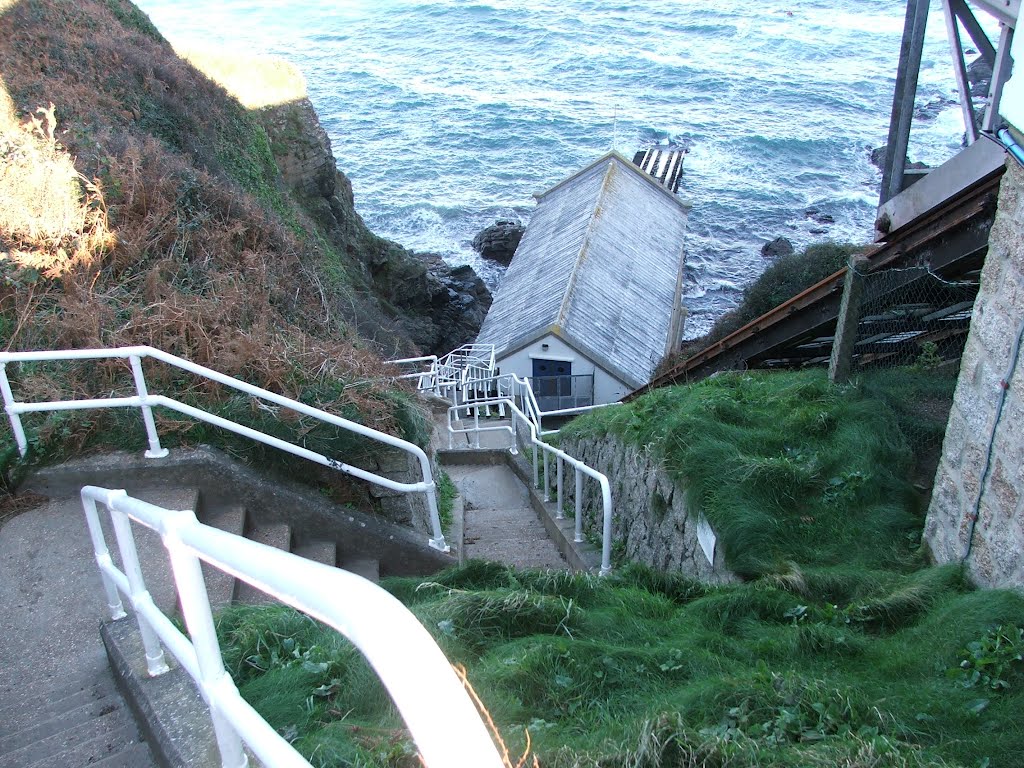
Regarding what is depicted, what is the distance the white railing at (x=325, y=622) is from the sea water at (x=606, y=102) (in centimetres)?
2897

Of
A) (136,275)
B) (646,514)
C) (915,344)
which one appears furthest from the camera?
(915,344)

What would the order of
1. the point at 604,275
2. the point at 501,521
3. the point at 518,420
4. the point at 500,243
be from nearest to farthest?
1. the point at 501,521
2. the point at 518,420
3. the point at 604,275
4. the point at 500,243

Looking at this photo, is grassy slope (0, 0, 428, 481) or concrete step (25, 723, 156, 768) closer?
concrete step (25, 723, 156, 768)

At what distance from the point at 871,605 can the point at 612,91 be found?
5440 cm

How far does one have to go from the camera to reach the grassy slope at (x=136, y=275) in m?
6.87

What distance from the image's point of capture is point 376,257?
89.9ft

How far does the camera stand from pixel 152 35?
19156 mm

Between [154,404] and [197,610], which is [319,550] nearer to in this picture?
[154,404]

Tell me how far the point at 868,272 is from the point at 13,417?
6.61 m

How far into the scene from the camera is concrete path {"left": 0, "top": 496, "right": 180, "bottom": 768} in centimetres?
339

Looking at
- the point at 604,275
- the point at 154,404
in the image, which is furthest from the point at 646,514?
the point at 604,275

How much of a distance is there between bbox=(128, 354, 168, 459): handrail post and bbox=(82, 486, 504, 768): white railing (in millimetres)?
2686

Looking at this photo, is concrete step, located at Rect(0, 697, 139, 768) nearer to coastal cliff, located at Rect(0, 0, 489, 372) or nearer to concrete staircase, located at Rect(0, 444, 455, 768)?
concrete staircase, located at Rect(0, 444, 455, 768)

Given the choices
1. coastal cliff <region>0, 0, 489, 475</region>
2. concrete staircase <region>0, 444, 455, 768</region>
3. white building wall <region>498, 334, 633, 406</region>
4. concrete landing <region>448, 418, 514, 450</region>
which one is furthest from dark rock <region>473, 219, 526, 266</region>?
concrete staircase <region>0, 444, 455, 768</region>
